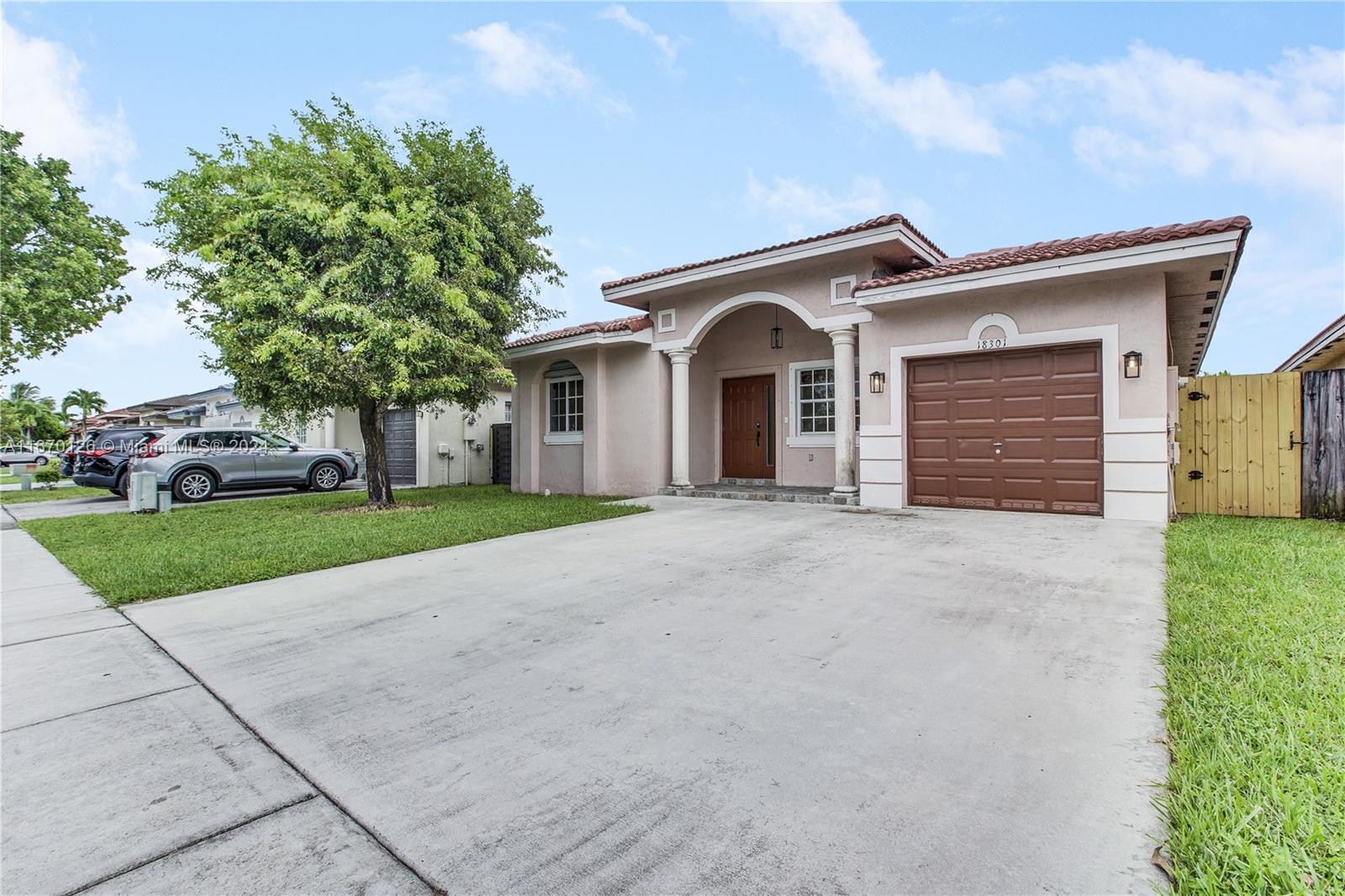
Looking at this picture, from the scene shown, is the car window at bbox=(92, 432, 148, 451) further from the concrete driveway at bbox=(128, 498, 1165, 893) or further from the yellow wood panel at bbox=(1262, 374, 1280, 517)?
the yellow wood panel at bbox=(1262, 374, 1280, 517)

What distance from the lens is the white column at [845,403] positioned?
9086 mm

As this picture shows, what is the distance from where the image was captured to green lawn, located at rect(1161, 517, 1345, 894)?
147 cm

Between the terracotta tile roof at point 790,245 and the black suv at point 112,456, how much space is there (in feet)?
31.9

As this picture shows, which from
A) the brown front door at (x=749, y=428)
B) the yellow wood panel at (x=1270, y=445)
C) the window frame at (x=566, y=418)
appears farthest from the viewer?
the window frame at (x=566, y=418)

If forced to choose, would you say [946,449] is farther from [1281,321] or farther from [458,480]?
[1281,321]

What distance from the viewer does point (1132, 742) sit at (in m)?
2.08

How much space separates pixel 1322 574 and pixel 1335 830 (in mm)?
3988

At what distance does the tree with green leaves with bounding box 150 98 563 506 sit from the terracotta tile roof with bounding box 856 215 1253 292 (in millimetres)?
6111

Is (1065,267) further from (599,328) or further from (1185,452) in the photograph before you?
(599,328)

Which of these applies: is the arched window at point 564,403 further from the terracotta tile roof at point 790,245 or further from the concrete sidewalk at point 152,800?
the concrete sidewalk at point 152,800

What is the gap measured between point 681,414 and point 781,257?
3282 mm

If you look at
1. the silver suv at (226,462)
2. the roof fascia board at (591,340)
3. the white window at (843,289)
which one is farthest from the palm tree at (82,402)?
the white window at (843,289)

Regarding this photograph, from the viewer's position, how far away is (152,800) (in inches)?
71.6

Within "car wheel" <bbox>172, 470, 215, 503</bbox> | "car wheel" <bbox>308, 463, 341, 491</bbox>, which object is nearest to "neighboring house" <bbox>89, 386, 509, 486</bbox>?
"car wheel" <bbox>308, 463, 341, 491</bbox>
